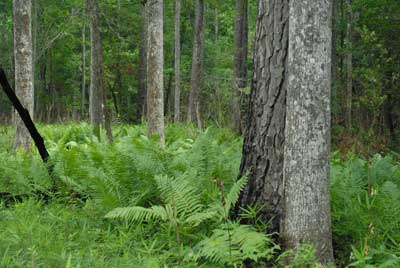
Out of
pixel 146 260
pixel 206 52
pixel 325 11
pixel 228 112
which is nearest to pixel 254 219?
pixel 146 260

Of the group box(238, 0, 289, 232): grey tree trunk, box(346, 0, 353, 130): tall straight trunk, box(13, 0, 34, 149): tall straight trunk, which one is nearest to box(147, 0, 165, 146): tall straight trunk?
box(13, 0, 34, 149): tall straight trunk

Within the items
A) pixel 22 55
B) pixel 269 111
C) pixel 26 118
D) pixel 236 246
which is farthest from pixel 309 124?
pixel 22 55

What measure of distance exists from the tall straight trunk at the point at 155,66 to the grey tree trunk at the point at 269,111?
4.41 m

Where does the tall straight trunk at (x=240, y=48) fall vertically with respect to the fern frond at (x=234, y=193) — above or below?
above

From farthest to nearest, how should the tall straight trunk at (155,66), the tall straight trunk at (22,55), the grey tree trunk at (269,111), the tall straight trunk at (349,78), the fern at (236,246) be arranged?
1. the tall straight trunk at (349,78)
2. the tall straight trunk at (22,55)
3. the tall straight trunk at (155,66)
4. the grey tree trunk at (269,111)
5. the fern at (236,246)

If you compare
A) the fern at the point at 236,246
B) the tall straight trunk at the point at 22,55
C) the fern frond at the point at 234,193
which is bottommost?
the fern at the point at 236,246

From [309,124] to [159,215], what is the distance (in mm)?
1449

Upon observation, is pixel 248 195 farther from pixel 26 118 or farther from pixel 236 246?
pixel 26 118

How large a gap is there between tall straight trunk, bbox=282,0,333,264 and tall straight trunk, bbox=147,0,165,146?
4.84m

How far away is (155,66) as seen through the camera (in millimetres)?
8133

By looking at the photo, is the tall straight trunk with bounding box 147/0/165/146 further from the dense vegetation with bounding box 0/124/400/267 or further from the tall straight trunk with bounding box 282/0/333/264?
the tall straight trunk with bounding box 282/0/333/264

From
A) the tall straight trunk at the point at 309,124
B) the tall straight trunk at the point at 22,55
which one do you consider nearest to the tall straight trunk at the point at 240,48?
the tall straight trunk at the point at 22,55

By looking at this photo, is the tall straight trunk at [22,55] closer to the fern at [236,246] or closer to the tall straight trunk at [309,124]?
the fern at [236,246]

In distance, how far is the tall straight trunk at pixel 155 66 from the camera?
7.84m
